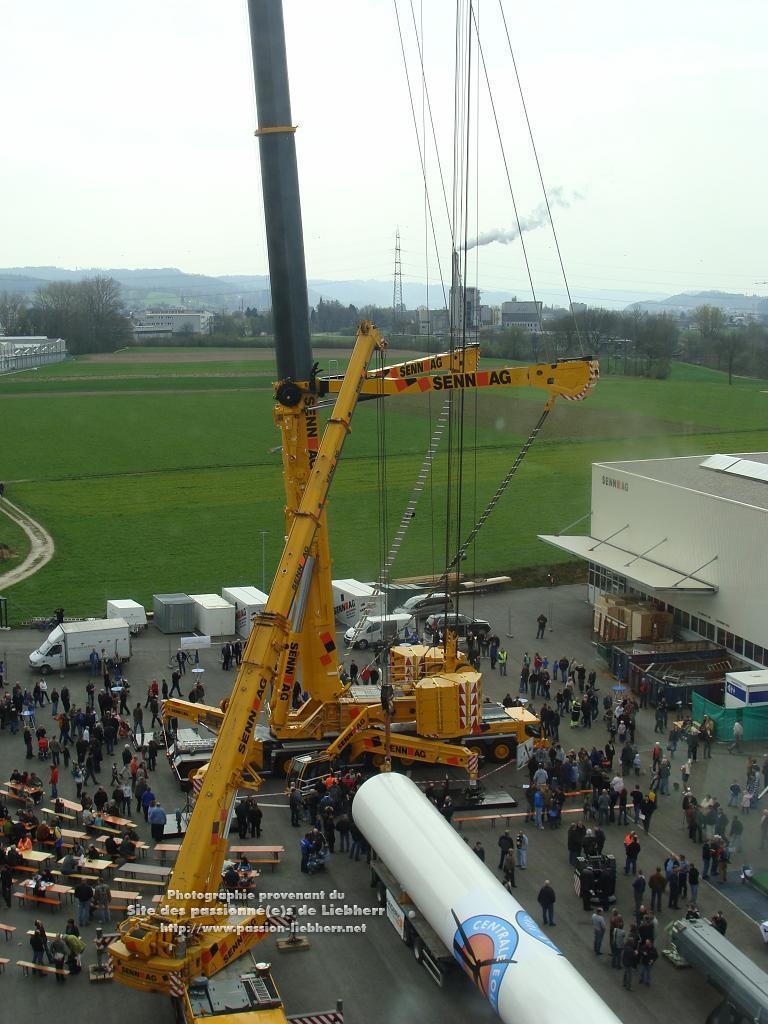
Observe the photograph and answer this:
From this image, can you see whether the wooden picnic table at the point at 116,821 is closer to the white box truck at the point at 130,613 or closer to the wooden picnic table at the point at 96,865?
the wooden picnic table at the point at 96,865

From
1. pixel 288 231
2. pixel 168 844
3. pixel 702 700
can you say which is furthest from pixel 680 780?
pixel 288 231

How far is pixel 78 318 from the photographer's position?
13350cm

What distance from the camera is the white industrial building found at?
101ft

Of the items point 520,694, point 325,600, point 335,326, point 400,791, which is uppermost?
point 335,326

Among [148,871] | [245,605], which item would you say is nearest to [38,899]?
[148,871]

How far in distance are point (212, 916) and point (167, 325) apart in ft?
474

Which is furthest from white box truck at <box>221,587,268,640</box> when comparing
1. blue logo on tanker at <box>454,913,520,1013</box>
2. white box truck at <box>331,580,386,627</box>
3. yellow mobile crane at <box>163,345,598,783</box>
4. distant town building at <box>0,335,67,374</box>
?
distant town building at <box>0,335,67,374</box>

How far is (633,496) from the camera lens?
36.8m

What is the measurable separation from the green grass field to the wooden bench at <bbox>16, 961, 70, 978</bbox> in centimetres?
2241

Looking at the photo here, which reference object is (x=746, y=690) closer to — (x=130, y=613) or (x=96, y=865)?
(x=96, y=865)

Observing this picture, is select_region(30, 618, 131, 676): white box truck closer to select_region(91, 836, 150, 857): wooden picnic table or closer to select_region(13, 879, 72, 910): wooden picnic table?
select_region(91, 836, 150, 857): wooden picnic table

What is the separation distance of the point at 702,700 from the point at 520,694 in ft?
17.3

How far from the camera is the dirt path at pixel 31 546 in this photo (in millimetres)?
43875

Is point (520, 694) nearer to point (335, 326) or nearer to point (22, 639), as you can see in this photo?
point (22, 639)
